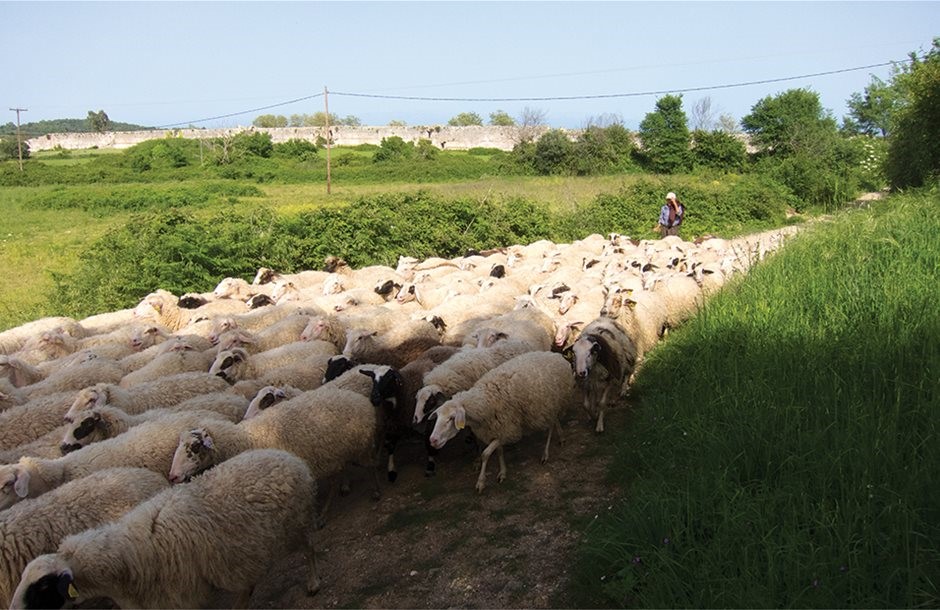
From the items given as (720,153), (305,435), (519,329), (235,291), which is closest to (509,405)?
(305,435)

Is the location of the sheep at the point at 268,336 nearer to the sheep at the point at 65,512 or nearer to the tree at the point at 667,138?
the sheep at the point at 65,512

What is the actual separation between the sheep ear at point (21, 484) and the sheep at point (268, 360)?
2.75 metres

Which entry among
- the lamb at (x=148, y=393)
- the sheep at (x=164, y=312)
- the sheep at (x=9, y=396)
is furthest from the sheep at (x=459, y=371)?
the sheep at (x=164, y=312)

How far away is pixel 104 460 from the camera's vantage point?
5949 millimetres

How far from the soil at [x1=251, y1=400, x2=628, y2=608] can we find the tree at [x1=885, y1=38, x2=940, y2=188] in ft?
56.4

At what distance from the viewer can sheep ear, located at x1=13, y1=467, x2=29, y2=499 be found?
548 centimetres

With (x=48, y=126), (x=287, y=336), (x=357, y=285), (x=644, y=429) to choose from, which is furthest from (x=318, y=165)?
(x=48, y=126)

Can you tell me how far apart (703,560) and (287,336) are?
7.08 meters

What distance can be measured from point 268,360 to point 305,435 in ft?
8.48

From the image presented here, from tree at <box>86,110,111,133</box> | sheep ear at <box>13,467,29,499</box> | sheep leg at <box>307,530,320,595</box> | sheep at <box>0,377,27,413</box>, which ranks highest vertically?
tree at <box>86,110,111,133</box>

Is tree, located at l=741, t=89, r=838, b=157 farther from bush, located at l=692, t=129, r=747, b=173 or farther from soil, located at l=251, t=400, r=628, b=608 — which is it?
soil, located at l=251, t=400, r=628, b=608

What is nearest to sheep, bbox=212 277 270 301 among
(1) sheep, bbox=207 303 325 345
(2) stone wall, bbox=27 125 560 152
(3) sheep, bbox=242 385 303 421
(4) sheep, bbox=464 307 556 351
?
(1) sheep, bbox=207 303 325 345

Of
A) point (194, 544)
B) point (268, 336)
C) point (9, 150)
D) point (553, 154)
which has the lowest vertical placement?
point (194, 544)

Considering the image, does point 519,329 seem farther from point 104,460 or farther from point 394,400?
point 104,460
